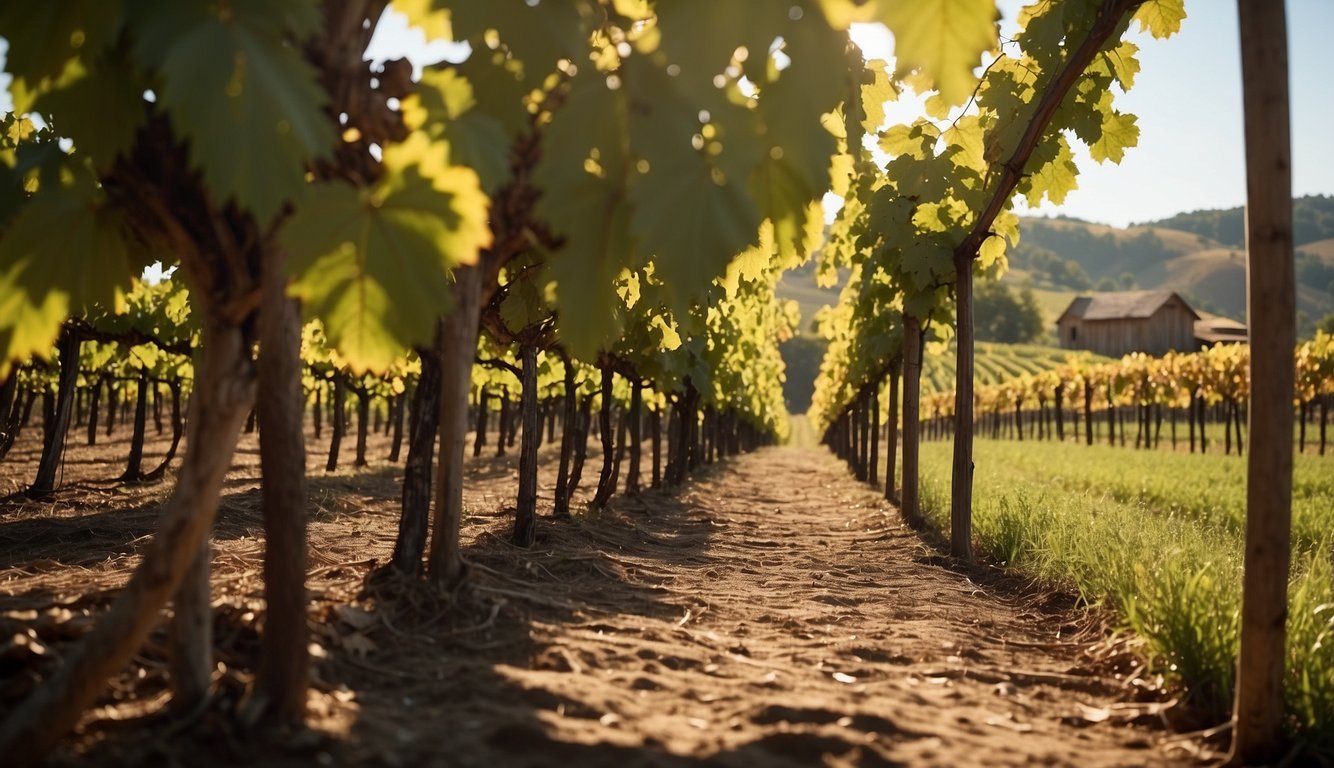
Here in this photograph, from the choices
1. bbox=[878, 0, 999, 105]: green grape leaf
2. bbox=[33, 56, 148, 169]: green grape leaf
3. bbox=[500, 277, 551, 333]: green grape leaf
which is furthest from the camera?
bbox=[500, 277, 551, 333]: green grape leaf

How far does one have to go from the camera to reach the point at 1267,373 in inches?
112

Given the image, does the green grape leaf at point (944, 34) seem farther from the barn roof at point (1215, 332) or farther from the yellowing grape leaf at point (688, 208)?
the barn roof at point (1215, 332)

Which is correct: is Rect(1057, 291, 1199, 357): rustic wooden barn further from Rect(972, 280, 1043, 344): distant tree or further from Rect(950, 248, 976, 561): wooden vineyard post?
Rect(950, 248, 976, 561): wooden vineyard post

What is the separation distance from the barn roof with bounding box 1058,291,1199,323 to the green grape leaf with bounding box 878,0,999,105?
9319 cm

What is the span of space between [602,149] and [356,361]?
29.4 inches

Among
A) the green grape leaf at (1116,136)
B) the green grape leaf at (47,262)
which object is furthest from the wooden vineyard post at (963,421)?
the green grape leaf at (47,262)

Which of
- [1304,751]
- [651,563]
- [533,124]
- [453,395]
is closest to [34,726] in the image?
[453,395]

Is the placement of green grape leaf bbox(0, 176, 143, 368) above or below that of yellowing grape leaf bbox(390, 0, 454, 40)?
below

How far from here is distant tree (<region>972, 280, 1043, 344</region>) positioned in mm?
124688

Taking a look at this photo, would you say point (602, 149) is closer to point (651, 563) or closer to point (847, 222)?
point (651, 563)

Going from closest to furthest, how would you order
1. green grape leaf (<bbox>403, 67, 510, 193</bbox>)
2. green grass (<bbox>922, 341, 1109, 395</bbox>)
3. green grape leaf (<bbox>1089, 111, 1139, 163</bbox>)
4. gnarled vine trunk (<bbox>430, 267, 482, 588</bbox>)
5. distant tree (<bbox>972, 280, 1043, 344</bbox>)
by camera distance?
green grape leaf (<bbox>403, 67, 510, 193</bbox>), gnarled vine trunk (<bbox>430, 267, 482, 588</bbox>), green grape leaf (<bbox>1089, 111, 1139, 163</bbox>), green grass (<bbox>922, 341, 1109, 395</bbox>), distant tree (<bbox>972, 280, 1043, 344</bbox>)

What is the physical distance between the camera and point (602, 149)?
1.98m

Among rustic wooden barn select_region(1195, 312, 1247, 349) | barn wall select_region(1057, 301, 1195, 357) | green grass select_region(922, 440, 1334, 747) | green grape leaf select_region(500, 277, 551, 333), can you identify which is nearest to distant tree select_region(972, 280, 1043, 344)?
rustic wooden barn select_region(1195, 312, 1247, 349)

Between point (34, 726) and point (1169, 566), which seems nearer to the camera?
point (34, 726)
